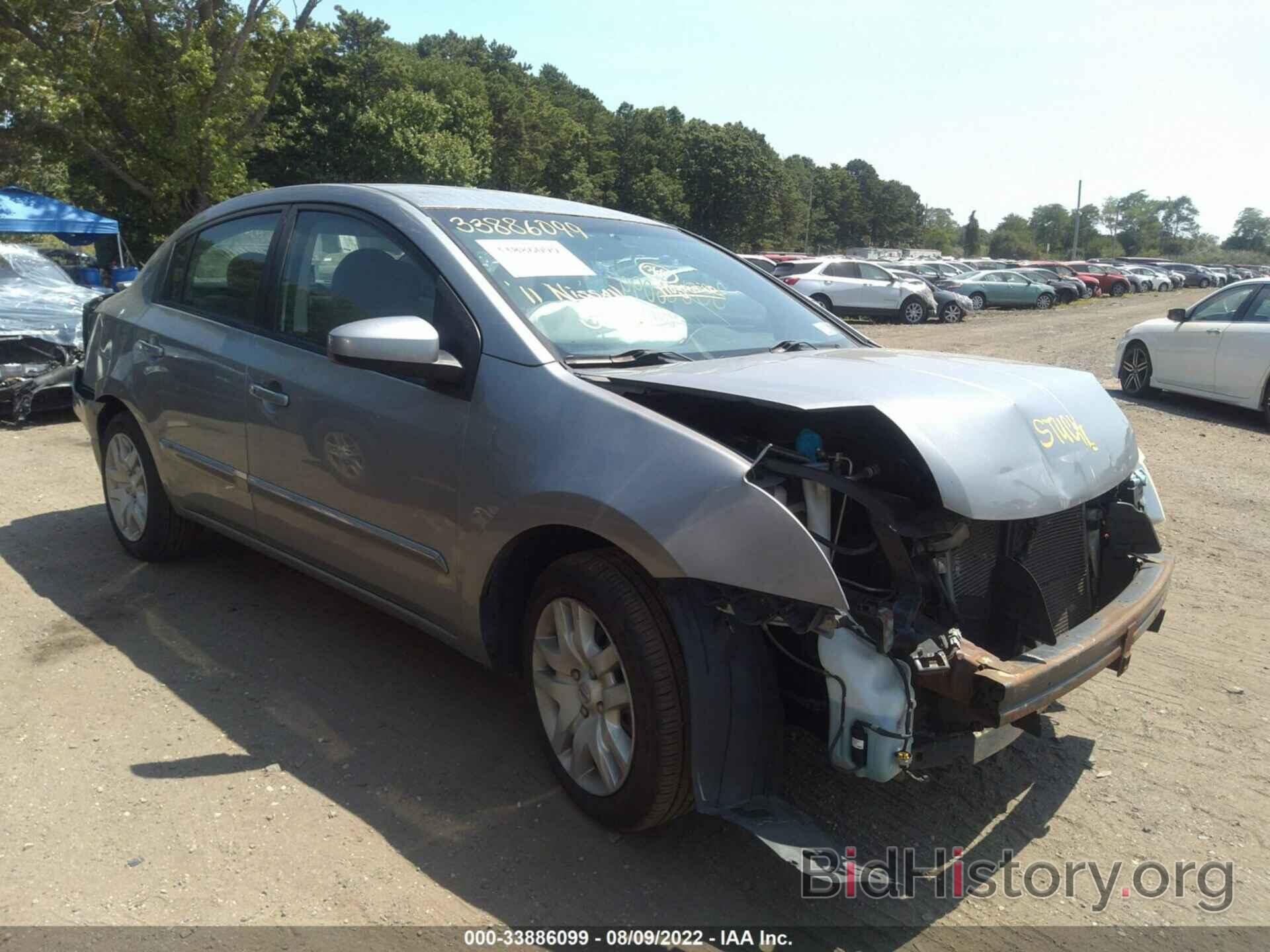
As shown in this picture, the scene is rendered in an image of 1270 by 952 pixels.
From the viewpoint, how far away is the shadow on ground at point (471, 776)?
263 centimetres

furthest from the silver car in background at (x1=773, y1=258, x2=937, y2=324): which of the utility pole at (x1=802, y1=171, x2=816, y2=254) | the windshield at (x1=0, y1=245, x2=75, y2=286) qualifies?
the utility pole at (x1=802, y1=171, x2=816, y2=254)

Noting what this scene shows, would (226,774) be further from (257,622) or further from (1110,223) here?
(1110,223)

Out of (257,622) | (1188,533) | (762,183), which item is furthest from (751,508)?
(762,183)

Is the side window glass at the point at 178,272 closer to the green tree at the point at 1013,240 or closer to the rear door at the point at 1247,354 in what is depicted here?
the rear door at the point at 1247,354

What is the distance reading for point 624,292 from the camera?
11.4 feet

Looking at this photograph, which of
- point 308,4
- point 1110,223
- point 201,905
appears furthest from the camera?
point 1110,223

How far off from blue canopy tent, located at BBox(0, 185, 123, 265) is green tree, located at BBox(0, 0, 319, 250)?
4611mm

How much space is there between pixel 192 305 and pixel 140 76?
69.8 feet

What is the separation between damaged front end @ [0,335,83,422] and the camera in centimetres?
849

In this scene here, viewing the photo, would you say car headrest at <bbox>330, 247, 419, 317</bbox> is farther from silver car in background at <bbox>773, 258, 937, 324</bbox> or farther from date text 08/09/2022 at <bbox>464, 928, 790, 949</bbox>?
silver car in background at <bbox>773, 258, 937, 324</bbox>

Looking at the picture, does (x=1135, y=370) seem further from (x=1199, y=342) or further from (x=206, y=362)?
(x=206, y=362)

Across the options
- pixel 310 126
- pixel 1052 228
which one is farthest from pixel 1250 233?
pixel 310 126

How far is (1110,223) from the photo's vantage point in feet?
443

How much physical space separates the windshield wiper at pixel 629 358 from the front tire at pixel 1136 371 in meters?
9.95
